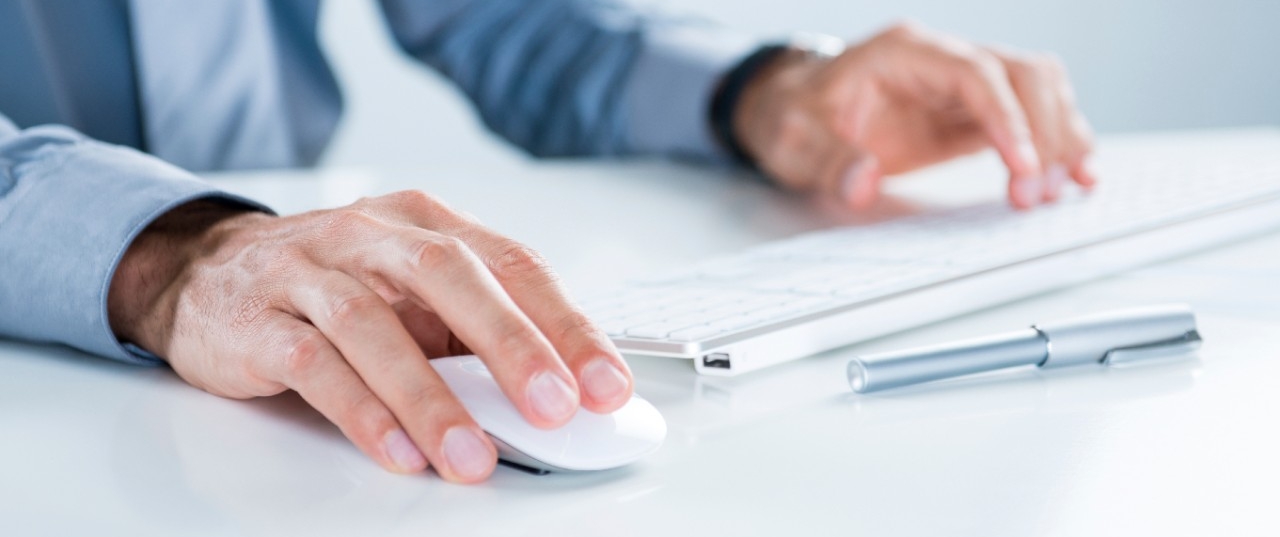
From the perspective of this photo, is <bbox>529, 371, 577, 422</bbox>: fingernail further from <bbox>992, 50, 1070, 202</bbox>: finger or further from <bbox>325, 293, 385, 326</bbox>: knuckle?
<bbox>992, 50, 1070, 202</bbox>: finger

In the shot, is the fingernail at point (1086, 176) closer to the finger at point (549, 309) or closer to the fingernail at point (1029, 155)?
the fingernail at point (1029, 155)

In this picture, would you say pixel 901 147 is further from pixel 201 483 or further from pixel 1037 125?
pixel 201 483

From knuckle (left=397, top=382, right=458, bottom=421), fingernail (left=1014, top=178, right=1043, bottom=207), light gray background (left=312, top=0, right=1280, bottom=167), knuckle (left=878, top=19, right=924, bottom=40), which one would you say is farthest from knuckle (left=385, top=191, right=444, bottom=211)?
light gray background (left=312, top=0, right=1280, bottom=167)

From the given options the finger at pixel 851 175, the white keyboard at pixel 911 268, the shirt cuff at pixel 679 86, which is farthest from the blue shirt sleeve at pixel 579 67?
the white keyboard at pixel 911 268

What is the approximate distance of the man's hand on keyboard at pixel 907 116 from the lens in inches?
32.1

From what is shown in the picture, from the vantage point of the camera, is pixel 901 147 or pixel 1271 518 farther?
pixel 901 147

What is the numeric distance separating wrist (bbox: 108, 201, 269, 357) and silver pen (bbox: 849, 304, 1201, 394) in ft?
0.85

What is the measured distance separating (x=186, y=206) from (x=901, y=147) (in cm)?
63

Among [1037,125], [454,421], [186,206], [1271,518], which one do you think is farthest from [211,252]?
[1037,125]

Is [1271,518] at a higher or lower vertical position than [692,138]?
lower

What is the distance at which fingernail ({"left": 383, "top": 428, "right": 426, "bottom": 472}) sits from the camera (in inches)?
13.1

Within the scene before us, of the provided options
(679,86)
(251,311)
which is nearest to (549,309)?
(251,311)

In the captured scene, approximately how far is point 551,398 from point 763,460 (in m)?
0.07

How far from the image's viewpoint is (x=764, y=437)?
366 mm
